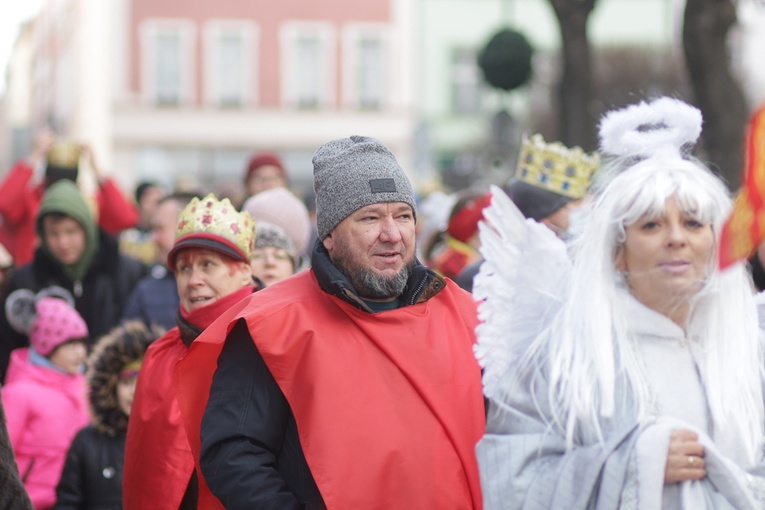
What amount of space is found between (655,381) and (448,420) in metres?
0.68

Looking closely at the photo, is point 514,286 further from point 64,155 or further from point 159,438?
point 64,155

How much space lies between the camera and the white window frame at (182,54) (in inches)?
1454

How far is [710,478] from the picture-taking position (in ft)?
11.1

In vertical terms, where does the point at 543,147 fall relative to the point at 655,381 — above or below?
above

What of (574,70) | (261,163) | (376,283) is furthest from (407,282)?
(574,70)

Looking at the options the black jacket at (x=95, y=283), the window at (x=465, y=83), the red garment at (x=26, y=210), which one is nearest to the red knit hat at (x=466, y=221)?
the black jacket at (x=95, y=283)

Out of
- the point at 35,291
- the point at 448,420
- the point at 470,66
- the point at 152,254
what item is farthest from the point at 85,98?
the point at 448,420

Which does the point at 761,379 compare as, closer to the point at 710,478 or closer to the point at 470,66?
the point at 710,478

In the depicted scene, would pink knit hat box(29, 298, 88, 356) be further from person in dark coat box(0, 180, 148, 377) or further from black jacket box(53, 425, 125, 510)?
black jacket box(53, 425, 125, 510)

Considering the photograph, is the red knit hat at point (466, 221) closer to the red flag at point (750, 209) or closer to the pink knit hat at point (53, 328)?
the pink knit hat at point (53, 328)

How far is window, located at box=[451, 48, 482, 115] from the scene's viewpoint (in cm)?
3750

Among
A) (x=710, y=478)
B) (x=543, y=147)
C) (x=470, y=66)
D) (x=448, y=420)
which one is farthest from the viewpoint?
(x=470, y=66)

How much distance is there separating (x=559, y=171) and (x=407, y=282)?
2.36m

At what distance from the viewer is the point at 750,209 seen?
2715 millimetres
